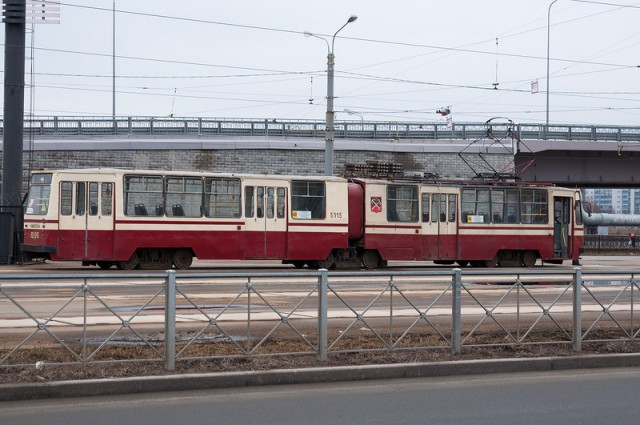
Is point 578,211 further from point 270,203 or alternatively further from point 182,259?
point 182,259

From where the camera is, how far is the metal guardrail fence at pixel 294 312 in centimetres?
934

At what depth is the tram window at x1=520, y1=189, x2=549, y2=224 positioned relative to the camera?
29.9 metres

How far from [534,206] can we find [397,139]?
63.9 feet

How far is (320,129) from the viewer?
156 ft

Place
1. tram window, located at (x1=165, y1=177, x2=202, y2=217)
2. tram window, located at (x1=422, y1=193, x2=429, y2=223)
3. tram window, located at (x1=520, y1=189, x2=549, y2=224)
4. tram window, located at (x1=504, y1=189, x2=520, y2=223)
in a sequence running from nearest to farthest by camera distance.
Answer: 1. tram window, located at (x1=165, y1=177, x2=202, y2=217)
2. tram window, located at (x1=422, y1=193, x2=429, y2=223)
3. tram window, located at (x1=504, y1=189, x2=520, y2=223)
4. tram window, located at (x1=520, y1=189, x2=549, y2=224)

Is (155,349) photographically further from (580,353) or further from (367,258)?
(367,258)

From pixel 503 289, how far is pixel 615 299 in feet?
5.98

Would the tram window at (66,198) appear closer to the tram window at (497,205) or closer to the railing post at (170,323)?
the tram window at (497,205)

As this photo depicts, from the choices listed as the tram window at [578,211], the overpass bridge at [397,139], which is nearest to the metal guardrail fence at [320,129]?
the overpass bridge at [397,139]

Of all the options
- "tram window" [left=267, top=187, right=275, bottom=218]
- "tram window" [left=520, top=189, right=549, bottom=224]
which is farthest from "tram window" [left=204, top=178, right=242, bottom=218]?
"tram window" [left=520, top=189, right=549, bottom=224]

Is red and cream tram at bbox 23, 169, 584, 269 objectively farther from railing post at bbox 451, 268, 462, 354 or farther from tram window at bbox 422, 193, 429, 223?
railing post at bbox 451, 268, 462, 354

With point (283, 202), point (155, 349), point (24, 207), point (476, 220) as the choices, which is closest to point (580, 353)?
point (155, 349)

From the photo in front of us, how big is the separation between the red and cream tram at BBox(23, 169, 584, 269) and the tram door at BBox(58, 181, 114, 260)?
0.10 feet

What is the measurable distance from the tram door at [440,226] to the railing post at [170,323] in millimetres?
19450
